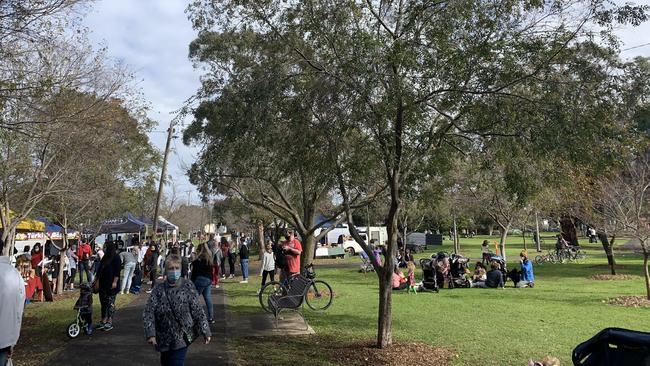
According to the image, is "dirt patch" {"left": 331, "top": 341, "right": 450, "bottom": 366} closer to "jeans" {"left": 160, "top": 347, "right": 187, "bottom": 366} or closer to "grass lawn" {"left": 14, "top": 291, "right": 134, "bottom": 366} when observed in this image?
"jeans" {"left": 160, "top": 347, "right": 187, "bottom": 366}

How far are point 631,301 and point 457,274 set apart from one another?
5.58 meters

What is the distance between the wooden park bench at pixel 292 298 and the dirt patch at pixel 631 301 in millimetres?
8538

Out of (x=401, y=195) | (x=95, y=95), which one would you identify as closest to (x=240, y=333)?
(x=401, y=195)

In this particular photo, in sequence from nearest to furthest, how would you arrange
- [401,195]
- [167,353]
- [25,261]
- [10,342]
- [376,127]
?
[10,342] → [167,353] → [376,127] → [401,195] → [25,261]

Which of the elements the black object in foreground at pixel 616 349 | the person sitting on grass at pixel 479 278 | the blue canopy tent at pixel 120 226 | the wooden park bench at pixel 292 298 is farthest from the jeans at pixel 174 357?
the blue canopy tent at pixel 120 226

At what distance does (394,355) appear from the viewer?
24.7 feet

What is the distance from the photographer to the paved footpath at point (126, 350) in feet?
24.3

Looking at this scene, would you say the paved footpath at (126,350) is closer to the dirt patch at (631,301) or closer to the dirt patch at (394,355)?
the dirt patch at (394,355)

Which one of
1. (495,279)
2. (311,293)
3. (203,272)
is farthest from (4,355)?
(495,279)

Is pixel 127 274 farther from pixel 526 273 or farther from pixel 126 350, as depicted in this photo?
pixel 526 273

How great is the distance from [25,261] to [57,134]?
12.9 feet

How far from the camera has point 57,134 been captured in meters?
11.3

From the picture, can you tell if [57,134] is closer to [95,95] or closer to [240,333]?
[95,95]

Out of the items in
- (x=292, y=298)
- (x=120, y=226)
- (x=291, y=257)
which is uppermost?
(x=120, y=226)
